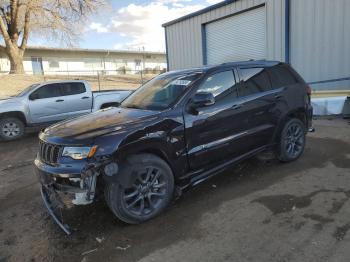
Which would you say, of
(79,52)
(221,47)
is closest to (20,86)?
(221,47)

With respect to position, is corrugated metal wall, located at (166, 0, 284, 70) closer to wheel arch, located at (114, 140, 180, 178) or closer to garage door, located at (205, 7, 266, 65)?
garage door, located at (205, 7, 266, 65)

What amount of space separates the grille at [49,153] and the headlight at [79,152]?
141 millimetres

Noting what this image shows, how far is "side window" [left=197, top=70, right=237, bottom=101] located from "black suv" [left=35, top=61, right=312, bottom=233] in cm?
1

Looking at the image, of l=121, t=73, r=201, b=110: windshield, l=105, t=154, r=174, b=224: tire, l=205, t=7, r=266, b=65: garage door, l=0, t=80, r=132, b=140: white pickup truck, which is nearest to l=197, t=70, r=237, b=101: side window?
l=121, t=73, r=201, b=110: windshield

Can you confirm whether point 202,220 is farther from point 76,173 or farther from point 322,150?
point 322,150

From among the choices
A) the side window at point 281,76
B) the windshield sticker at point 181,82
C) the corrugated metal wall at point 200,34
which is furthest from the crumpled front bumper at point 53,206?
the corrugated metal wall at point 200,34

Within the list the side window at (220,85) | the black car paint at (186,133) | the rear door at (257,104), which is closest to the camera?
the black car paint at (186,133)

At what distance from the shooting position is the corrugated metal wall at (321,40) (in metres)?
9.84

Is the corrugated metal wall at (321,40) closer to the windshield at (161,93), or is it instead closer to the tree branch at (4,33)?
the windshield at (161,93)

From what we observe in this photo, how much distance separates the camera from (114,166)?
11.2ft

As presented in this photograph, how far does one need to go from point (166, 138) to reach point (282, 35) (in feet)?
30.9

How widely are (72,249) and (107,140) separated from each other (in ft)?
3.88

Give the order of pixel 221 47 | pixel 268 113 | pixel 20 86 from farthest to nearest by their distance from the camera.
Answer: pixel 20 86 → pixel 221 47 → pixel 268 113

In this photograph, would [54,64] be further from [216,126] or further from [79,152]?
[79,152]
